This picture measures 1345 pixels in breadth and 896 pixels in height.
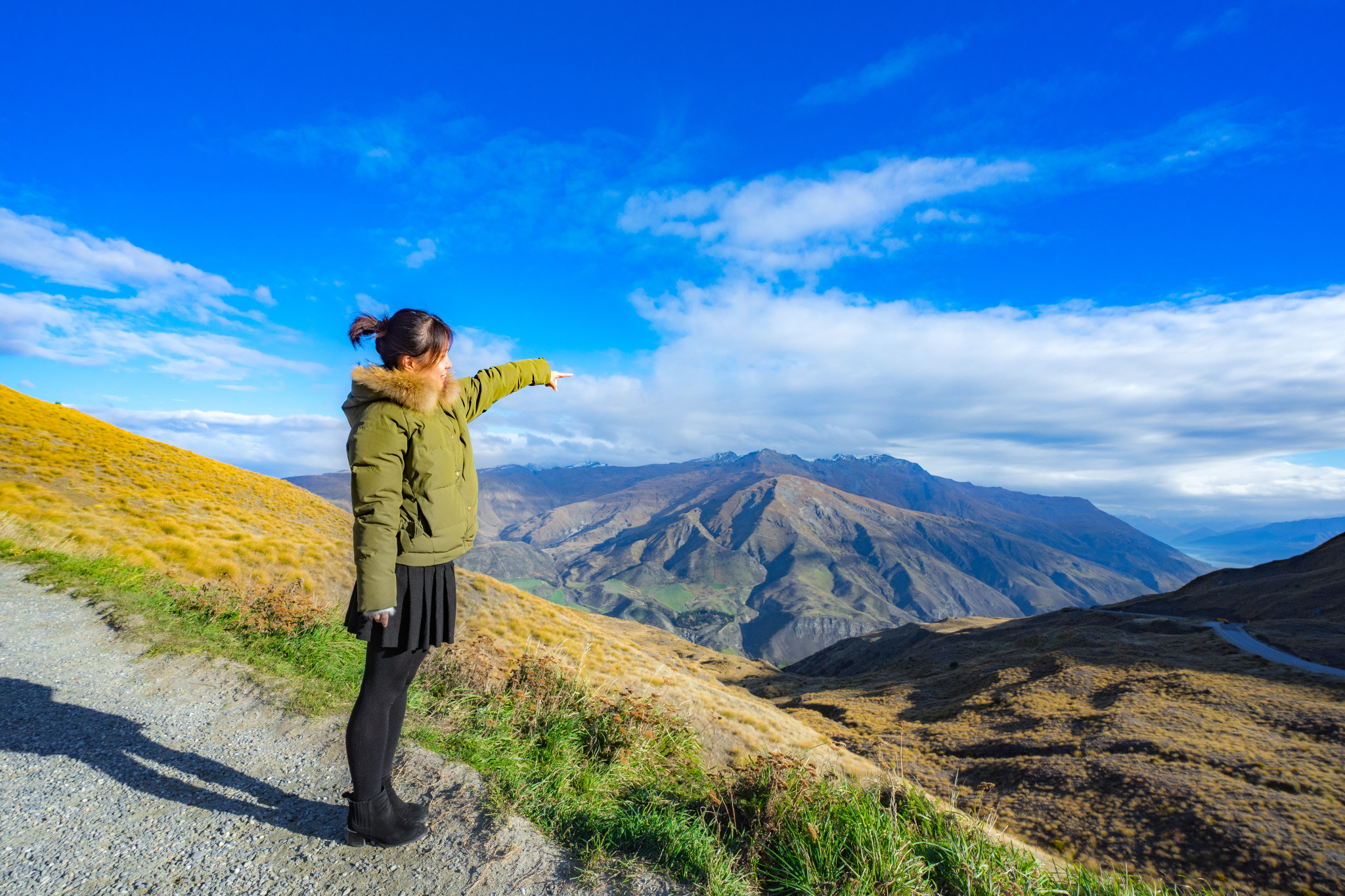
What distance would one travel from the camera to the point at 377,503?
2770 millimetres

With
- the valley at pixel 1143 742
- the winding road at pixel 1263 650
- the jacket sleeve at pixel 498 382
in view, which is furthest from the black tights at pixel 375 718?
the winding road at pixel 1263 650

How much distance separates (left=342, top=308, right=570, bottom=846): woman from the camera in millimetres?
2809

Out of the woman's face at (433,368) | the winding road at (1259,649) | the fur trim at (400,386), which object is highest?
the woman's face at (433,368)

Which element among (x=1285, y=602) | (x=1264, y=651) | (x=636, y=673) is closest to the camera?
(x=636, y=673)

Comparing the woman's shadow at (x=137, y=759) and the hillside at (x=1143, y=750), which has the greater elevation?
the woman's shadow at (x=137, y=759)

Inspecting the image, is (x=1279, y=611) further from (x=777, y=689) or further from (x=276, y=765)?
(x=276, y=765)

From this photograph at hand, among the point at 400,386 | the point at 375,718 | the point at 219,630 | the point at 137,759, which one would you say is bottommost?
the point at 137,759

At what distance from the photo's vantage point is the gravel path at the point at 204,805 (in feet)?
9.21

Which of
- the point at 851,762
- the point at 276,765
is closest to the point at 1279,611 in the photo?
the point at 851,762

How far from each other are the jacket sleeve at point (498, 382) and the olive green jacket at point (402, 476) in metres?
0.21

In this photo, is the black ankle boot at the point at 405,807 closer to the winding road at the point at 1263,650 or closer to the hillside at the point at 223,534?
the hillside at the point at 223,534

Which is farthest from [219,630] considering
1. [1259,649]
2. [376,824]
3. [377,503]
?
[1259,649]

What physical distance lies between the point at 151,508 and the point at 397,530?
16304mm

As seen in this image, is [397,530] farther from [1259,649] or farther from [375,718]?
[1259,649]
